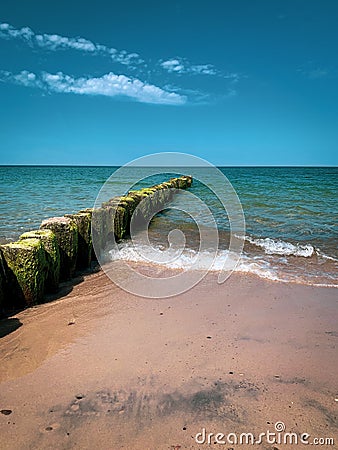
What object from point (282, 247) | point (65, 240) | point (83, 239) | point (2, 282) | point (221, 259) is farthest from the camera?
point (282, 247)

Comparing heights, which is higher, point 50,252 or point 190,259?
point 50,252

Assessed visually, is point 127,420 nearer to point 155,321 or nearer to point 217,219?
point 155,321

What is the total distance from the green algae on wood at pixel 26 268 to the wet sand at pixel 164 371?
0.26 meters

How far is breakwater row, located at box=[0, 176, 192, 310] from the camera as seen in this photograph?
468 centimetres

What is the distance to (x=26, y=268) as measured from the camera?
471cm

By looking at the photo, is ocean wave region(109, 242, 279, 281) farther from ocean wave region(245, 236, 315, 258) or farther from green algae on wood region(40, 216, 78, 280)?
green algae on wood region(40, 216, 78, 280)

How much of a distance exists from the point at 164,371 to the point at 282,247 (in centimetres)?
615

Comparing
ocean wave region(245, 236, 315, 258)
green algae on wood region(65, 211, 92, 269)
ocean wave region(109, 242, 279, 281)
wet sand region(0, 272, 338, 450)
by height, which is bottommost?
wet sand region(0, 272, 338, 450)

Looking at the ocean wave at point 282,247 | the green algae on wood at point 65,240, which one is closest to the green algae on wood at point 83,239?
the green algae on wood at point 65,240

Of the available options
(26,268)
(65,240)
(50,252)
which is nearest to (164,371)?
(26,268)

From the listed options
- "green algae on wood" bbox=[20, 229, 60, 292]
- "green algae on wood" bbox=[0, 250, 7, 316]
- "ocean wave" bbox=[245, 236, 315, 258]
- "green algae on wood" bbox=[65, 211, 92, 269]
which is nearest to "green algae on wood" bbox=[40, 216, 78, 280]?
"green algae on wood" bbox=[20, 229, 60, 292]

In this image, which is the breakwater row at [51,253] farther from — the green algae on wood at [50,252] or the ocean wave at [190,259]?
the ocean wave at [190,259]

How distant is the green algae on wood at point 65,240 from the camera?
582 cm

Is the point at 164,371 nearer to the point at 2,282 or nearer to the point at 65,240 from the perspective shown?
the point at 2,282
